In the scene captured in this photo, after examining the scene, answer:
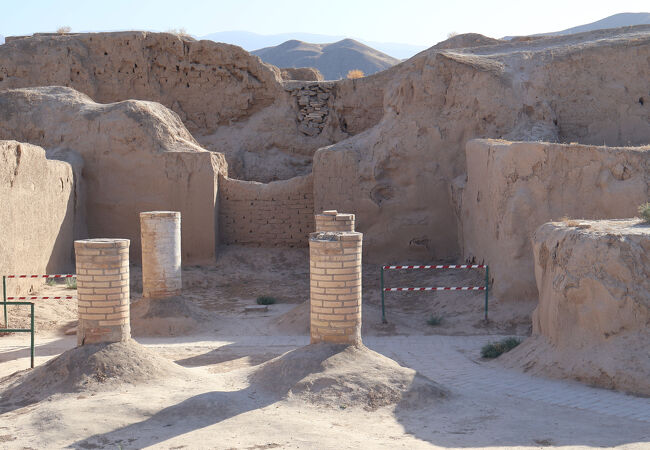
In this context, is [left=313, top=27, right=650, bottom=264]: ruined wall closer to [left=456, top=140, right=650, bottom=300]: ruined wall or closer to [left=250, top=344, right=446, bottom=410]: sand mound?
[left=456, top=140, right=650, bottom=300]: ruined wall

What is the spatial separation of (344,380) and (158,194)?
10.8 metres

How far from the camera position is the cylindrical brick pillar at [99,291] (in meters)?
9.30

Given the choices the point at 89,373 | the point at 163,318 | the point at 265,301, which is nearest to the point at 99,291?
the point at 89,373

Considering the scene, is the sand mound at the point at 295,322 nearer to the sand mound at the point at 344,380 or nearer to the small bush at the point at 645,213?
the sand mound at the point at 344,380

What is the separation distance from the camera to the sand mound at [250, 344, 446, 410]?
8.31 metres

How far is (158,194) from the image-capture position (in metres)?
18.1

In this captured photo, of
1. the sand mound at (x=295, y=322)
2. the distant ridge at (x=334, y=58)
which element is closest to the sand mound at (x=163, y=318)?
the sand mound at (x=295, y=322)

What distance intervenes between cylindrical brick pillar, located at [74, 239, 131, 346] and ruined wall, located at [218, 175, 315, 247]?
9.30 metres

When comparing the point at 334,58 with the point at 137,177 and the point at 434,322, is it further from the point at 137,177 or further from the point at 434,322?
the point at 434,322

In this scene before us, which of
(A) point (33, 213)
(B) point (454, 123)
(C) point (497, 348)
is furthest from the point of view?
(B) point (454, 123)

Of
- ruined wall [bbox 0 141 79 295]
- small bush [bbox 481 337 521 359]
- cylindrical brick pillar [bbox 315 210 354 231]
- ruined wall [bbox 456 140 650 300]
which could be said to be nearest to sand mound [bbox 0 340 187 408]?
cylindrical brick pillar [bbox 315 210 354 231]

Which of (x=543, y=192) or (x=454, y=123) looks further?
(x=454, y=123)

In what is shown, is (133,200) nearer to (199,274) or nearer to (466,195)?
(199,274)

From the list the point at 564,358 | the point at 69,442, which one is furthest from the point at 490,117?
the point at 69,442
